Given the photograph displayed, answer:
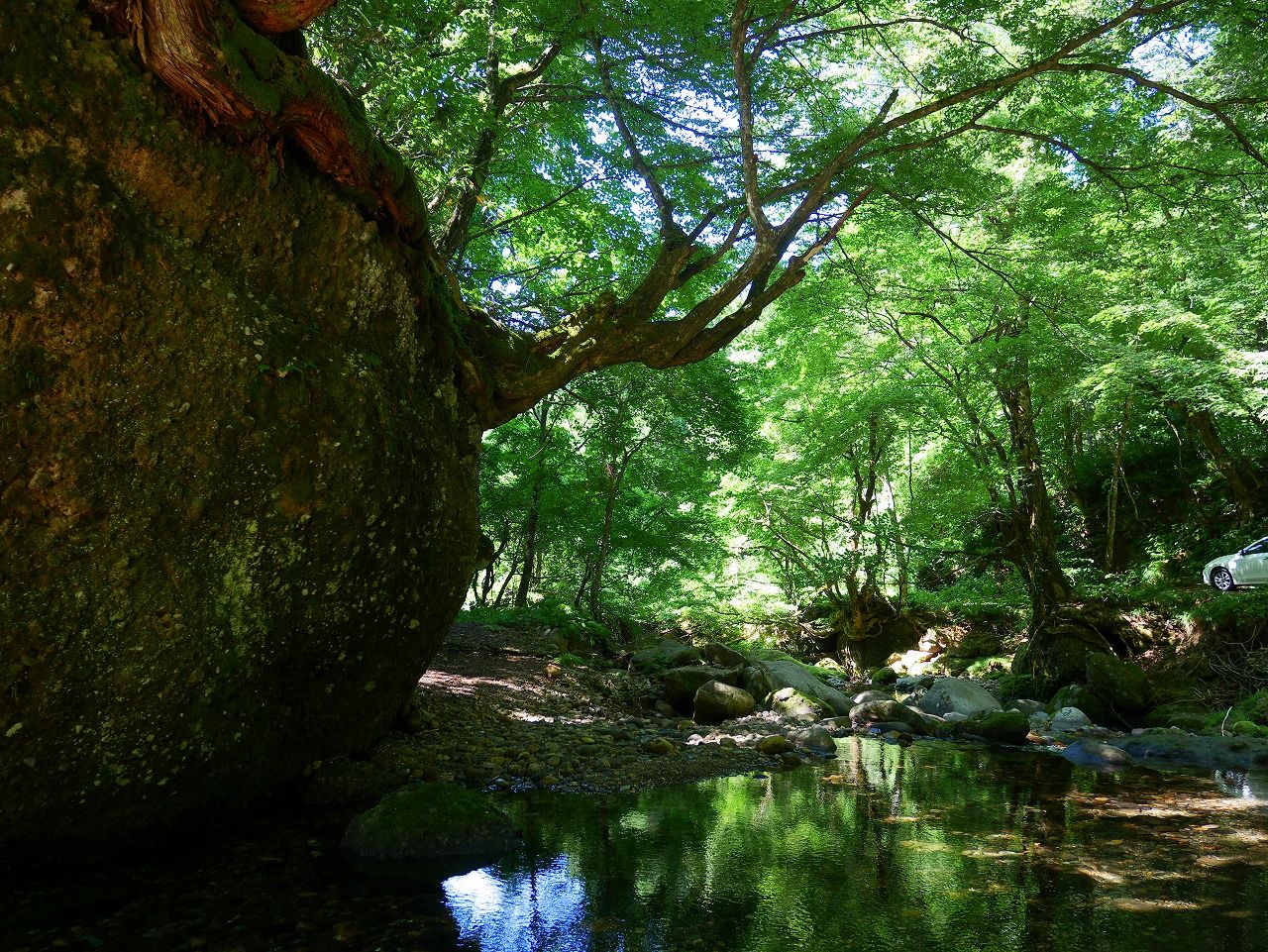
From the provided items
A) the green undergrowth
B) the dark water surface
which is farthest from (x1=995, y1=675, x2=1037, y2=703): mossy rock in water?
the green undergrowth

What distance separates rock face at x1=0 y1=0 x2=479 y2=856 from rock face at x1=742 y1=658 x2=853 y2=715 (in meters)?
7.34

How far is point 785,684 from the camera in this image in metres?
11.5

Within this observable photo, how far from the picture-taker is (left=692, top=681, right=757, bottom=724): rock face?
9.96m

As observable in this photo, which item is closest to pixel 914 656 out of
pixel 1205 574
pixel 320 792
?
pixel 1205 574

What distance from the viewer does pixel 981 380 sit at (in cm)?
1235

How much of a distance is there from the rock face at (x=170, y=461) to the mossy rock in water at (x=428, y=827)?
824mm

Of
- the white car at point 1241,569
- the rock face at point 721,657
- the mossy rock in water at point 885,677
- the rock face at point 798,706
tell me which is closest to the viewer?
the rock face at point 798,706

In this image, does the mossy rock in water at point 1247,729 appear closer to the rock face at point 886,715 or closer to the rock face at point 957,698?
the rock face at point 957,698

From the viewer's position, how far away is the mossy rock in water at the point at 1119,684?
1065 cm

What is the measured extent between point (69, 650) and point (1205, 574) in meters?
14.0

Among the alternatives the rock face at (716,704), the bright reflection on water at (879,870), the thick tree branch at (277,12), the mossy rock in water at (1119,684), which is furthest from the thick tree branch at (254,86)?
the mossy rock in water at (1119,684)

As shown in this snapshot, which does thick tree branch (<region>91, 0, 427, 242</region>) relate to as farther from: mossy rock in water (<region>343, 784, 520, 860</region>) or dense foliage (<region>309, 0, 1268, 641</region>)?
mossy rock in water (<region>343, 784, 520, 860</region>)

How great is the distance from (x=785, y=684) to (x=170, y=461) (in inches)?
380

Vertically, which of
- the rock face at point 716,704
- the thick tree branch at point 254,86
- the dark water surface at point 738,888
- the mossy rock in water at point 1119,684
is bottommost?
the dark water surface at point 738,888
